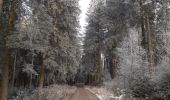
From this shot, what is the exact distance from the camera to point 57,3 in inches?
778

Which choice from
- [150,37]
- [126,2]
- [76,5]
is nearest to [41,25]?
[76,5]

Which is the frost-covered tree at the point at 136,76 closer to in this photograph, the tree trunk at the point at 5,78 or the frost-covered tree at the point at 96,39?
the tree trunk at the point at 5,78

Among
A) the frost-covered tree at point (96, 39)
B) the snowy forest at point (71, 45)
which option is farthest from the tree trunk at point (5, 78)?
the frost-covered tree at point (96, 39)

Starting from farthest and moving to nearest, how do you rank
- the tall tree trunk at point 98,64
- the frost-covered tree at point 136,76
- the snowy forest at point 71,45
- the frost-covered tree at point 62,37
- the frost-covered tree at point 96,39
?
the frost-covered tree at point 96,39
the tall tree trunk at point 98,64
the frost-covered tree at point 62,37
the snowy forest at point 71,45
the frost-covered tree at point 136,76

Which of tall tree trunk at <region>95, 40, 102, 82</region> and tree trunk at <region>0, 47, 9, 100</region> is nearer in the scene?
tree trunk at <region>0, 47, 9, 100</region>

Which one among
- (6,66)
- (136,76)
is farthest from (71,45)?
(136,76)

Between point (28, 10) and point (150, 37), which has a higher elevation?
point (28, 10)

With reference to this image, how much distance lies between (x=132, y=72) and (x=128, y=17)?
330 inches

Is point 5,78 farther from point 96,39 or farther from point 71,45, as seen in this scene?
point 96,39

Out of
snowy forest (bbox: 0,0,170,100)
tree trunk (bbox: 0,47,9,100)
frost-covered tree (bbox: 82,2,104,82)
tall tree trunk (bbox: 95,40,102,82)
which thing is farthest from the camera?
frost-covered tree (bbox: 82,2,104,82)

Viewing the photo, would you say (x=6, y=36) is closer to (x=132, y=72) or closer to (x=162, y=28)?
(x=132, y=72)

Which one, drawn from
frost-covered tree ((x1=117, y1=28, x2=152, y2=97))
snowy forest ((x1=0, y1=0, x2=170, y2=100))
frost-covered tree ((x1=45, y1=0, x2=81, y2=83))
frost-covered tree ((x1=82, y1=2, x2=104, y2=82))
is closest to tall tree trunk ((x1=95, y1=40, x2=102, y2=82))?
frost-covered tree ((x1=82, y1=2, x2=104, y2=82))

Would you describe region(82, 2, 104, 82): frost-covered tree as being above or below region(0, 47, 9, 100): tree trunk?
above

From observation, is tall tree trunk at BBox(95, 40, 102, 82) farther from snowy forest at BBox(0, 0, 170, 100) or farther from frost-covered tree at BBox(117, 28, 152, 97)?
frost-covered tree at BBox(117, 28, 152, 97)
